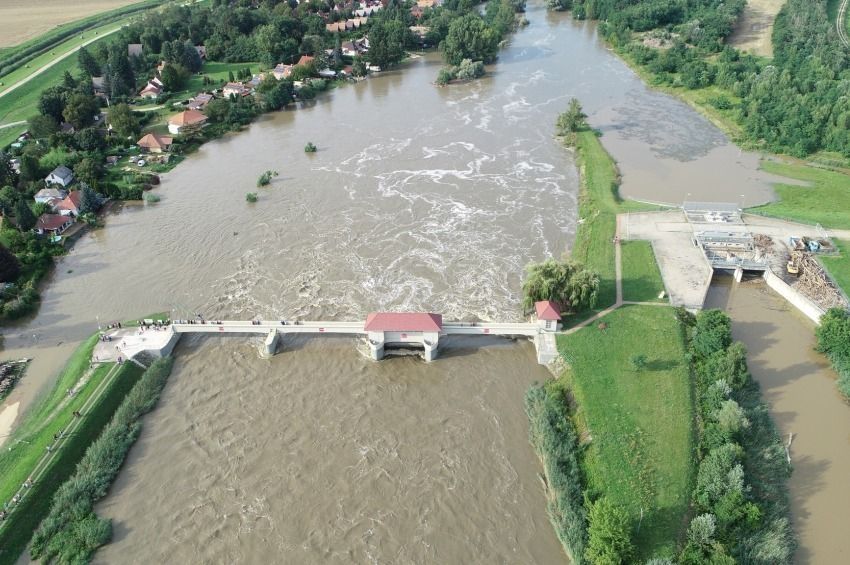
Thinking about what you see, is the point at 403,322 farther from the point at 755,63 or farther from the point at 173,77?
the point at 755,63

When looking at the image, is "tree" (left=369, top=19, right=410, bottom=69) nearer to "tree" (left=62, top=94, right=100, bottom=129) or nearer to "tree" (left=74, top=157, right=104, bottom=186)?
"tree" (left=62, top=94, right=100, bottom=129)

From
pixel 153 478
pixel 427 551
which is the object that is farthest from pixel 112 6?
pixel 427 551

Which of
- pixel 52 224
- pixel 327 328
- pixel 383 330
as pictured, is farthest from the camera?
pixel 52 224

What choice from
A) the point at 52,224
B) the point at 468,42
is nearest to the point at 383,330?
the point at 52,224

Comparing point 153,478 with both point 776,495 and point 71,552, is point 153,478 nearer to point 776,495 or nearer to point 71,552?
point 71,552

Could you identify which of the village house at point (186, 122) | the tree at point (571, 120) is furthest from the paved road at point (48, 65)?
the tree at point (571, 120)

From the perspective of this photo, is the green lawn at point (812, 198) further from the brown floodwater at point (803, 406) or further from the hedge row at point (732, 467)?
the hedge row at point (732, 467)
